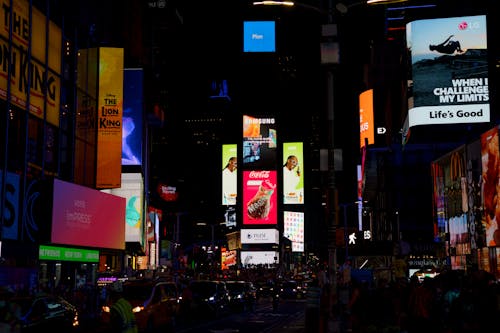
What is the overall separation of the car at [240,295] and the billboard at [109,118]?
9533mm

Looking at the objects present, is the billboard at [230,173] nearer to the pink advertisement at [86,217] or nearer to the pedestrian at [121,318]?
the pink advertisement at [86,217]

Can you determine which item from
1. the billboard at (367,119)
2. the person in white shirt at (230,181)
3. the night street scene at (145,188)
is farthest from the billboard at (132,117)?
the person in white shirt at (230,181)

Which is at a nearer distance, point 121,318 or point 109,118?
point 121,318

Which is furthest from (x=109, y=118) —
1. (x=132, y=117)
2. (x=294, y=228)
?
(x=294, y=228)

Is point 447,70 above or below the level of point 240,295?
above

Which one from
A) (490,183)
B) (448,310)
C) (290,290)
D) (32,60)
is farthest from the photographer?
(290,290)

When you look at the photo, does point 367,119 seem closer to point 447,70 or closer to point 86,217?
point 447,70

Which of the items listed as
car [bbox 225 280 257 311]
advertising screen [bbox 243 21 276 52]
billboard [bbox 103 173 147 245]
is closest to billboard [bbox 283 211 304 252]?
advertising screen [bbox 243 21 276 52]

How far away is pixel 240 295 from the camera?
40531 mm

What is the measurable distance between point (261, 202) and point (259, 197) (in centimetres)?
107

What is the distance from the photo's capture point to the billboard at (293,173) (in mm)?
134000

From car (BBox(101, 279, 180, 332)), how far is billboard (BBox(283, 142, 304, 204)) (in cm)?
10841

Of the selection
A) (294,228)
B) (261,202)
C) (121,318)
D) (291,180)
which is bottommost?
(121,318)

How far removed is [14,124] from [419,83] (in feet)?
90.2
